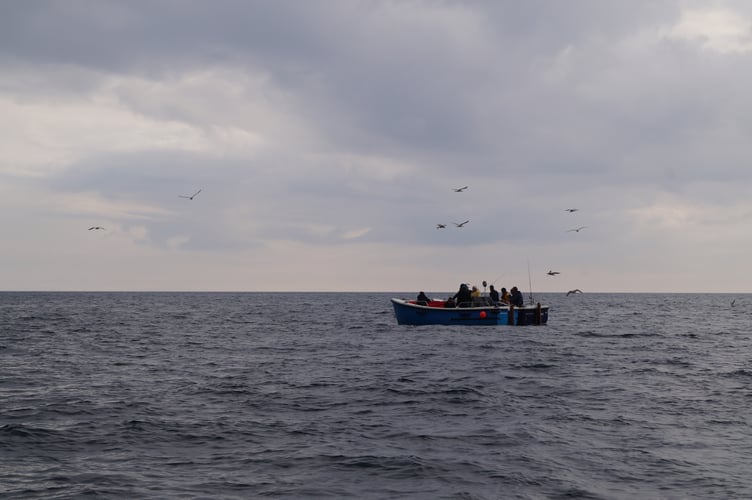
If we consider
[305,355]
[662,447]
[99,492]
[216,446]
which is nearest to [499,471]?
[662,447]

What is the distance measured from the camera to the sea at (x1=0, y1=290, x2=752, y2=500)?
1001 cm

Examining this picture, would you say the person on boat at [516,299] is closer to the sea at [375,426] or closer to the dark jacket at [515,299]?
the dark jacket at [515,299]

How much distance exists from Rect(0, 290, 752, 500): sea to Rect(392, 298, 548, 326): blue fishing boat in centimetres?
1290

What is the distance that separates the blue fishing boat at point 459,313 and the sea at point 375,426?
42.3 feet

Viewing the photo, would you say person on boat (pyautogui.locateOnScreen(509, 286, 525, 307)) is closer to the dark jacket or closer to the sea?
the dark jacket

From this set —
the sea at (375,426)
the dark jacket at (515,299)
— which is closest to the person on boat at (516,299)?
the dark jacket at (515,299)

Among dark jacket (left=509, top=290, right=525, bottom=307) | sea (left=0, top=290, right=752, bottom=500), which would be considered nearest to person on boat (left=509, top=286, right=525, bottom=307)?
dark jacket (left=509, top=290, right=525, bottom=307)

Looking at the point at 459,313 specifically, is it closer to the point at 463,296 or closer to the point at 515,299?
the point at 463,296

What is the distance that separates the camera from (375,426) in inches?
543

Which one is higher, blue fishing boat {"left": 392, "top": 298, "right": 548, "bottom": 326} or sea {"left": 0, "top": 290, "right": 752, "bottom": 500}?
blue fishing boat {"left": 392, "top": 298, "right": 548, "bottom": 326}

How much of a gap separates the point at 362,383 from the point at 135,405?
660 cm

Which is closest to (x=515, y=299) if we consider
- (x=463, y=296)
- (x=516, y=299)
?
(x=516, y=299)

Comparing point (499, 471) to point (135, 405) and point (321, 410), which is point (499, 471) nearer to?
point (321, 410)

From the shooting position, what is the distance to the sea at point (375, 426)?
10.0m
